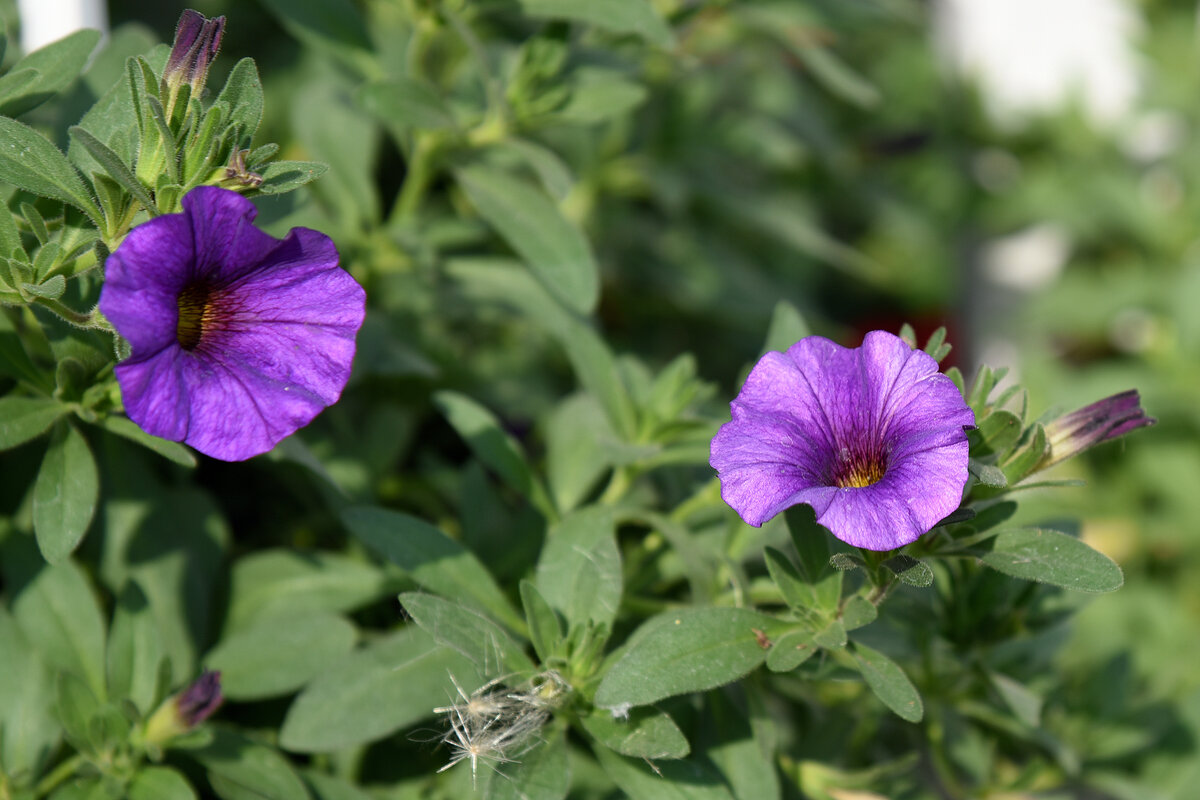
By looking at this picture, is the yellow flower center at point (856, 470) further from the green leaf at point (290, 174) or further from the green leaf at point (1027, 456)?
the green leaf at point (290, 174)

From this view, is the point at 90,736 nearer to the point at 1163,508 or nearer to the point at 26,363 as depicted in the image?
the point at 26,363

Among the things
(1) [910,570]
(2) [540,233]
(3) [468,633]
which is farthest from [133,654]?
(1) [910,570]

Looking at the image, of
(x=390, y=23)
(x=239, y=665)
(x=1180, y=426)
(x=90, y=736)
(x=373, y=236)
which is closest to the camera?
(x=90, y=736)

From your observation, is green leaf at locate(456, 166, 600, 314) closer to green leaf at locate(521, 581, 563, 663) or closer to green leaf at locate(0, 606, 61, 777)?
green leaf at locate(521, 581, 563, 663)

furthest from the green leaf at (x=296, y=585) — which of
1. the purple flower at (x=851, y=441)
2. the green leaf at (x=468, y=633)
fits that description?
the purple flower at (x=851, y=441)

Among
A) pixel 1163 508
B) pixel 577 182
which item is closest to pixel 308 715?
pixel 577 182

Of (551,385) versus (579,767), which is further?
(551,385)
